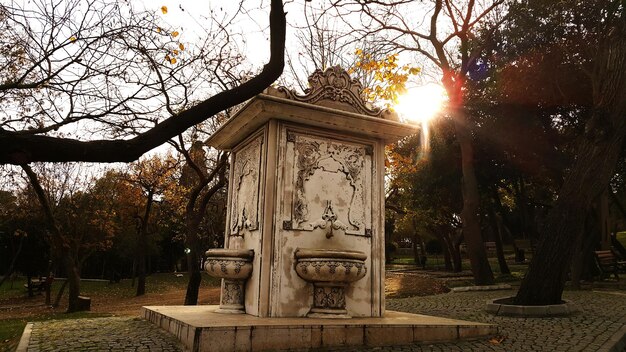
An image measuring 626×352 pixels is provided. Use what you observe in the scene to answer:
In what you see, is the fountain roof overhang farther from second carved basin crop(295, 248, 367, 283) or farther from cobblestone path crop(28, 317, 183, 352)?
cobblestone path crop(28, 317, 183, 352)

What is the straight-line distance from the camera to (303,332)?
5.25 meters

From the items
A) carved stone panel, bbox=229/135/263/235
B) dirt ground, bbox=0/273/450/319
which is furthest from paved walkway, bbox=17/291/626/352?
dirt ground, bbox=0/273/450/319

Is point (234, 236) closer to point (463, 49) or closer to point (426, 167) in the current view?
point (463, 49)

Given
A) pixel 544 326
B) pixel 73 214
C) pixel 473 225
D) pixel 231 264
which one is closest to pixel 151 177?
pixel 73 214

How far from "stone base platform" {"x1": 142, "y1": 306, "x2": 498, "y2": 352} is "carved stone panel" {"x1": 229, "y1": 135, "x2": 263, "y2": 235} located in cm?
147

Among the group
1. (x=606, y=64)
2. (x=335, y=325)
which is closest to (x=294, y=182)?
(x=335, y=325)

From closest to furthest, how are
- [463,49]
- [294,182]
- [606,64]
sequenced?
[294,182] → [606,64] → [463,49]

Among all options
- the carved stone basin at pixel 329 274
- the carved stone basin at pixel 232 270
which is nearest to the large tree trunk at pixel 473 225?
the carved stone basin at pixel 329 274

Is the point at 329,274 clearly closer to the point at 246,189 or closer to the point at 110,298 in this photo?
the point at 246,189

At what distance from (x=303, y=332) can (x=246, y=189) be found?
9.51 ft

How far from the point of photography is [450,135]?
1938 centimetres

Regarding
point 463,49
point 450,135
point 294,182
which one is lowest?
point 294,182

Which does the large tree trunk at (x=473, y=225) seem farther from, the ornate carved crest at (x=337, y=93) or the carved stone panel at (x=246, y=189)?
the carved stone panel at (x=246, y=189)

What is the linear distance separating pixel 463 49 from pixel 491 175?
5.55 m
